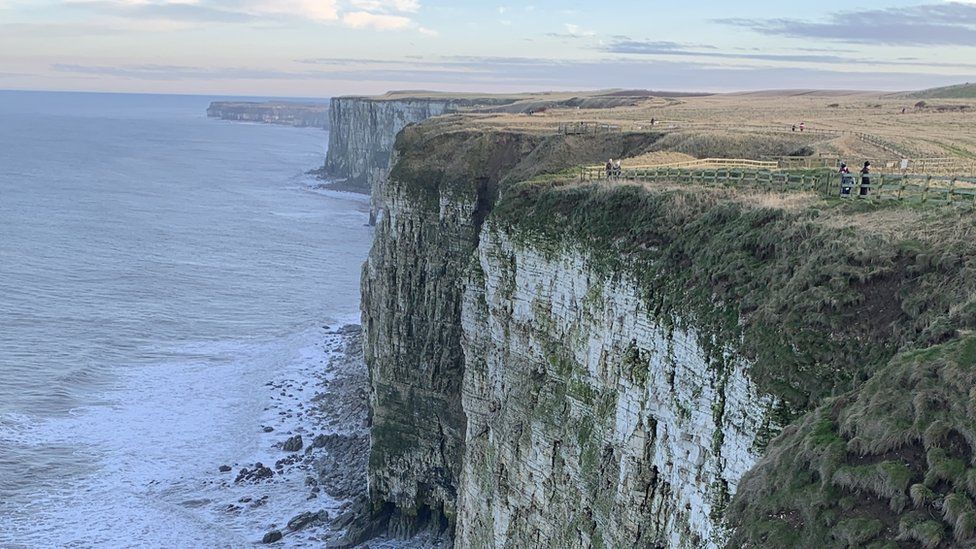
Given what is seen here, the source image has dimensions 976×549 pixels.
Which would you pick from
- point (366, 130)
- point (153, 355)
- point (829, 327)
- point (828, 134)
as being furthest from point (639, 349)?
point (366, 130)

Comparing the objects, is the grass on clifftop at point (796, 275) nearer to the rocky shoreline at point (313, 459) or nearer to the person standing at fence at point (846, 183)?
the person standing at fence at point (846, 183)

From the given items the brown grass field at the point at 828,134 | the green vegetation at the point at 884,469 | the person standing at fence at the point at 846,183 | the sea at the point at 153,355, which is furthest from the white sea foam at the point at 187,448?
the green vegetation at the point at 884,469

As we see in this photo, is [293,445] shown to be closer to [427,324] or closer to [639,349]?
[427,324]

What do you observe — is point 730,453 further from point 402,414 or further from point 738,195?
point 402,414

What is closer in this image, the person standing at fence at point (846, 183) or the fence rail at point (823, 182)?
the fence rail at point (823, 182)

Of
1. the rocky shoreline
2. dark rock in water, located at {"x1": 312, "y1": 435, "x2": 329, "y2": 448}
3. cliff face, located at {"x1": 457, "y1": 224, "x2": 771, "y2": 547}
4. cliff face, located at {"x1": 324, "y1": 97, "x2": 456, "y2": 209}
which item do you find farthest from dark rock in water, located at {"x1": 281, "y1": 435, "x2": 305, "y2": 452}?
cliff face, located at {"x1": 324, "y1": 97, "x2": 456, "y2": 209}

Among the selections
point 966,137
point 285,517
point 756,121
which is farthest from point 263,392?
point 966,137
